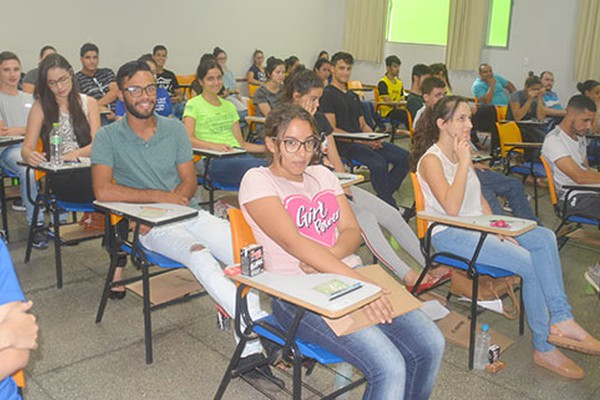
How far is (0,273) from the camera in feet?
4.37

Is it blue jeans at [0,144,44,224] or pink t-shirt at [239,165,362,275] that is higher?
pink t-shirt at [239,165,362,275]

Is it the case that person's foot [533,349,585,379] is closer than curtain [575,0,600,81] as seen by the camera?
Yes

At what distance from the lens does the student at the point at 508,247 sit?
8.71 ft

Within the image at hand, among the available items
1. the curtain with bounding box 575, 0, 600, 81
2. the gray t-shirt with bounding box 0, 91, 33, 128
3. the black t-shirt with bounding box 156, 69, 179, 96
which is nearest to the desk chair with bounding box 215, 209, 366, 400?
the gray t-shirt with bounding box 0, 91, 33, 128

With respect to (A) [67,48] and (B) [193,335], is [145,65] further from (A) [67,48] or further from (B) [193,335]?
(A) [67,48]

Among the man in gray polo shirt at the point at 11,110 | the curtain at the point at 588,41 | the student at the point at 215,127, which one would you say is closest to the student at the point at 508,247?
the student at the point at 215,127

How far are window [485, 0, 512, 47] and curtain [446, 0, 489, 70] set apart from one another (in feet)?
0.68

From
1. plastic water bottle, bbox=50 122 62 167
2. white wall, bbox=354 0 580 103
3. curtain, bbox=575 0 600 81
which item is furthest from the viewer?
white wall, bbox=354 0 580 103

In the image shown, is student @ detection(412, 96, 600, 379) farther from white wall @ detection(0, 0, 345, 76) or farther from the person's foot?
white wall @ detection(0, 0, 345, 76)

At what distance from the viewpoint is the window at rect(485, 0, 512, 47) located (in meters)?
9.97

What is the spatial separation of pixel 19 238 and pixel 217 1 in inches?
265

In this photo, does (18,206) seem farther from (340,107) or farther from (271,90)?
(340,107)

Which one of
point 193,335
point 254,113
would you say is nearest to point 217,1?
point 254,113

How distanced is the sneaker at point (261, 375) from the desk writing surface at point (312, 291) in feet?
1.58
